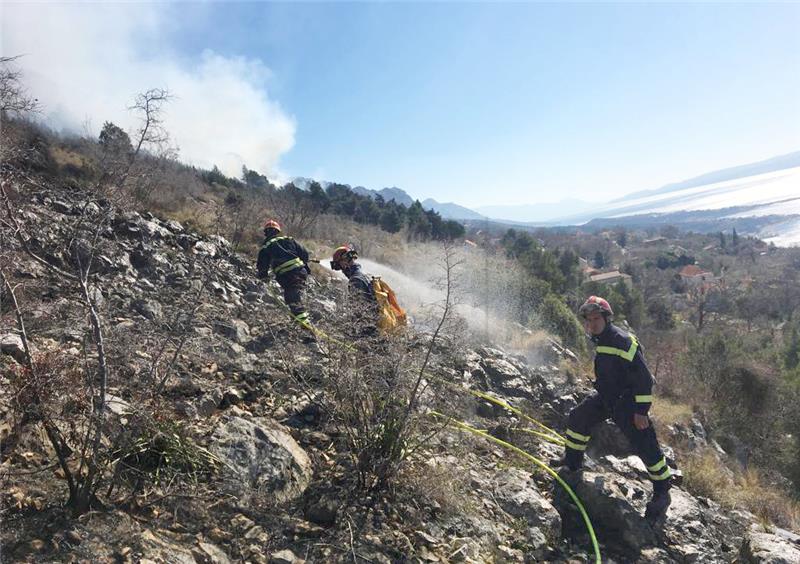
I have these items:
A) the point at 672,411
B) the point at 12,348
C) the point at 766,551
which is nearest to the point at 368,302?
the point at 12,348

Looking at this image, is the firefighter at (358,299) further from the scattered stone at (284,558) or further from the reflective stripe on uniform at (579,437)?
the reflective stripe on uniform at (579,437)

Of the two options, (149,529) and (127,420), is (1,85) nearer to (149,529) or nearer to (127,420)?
(127,420)

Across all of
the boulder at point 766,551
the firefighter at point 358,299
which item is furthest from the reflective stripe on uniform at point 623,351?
the firefighter at point 358,299

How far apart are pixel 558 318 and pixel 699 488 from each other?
1138 cm

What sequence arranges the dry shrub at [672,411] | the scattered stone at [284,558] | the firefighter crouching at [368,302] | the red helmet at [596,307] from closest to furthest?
1. the scattered stone at [284,558]
2. the firefighter crouching at [368,302]
3. the red helmet at [596,307]
4. the dry shrub at [672,411]

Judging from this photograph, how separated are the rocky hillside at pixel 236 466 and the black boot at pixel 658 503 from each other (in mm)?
130

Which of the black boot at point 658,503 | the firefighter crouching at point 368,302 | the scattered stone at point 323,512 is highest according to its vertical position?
the firefighter crouching at point 368,302

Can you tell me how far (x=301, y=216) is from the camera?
19.1 m

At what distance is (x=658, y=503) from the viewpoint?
12.9 feet

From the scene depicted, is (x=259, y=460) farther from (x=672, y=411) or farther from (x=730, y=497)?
(x=672, y=411)

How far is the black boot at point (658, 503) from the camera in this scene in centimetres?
394

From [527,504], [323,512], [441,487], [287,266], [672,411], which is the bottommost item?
[672,411]

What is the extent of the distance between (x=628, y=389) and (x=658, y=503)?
1064 mm

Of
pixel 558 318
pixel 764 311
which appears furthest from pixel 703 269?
pixel 558 318
